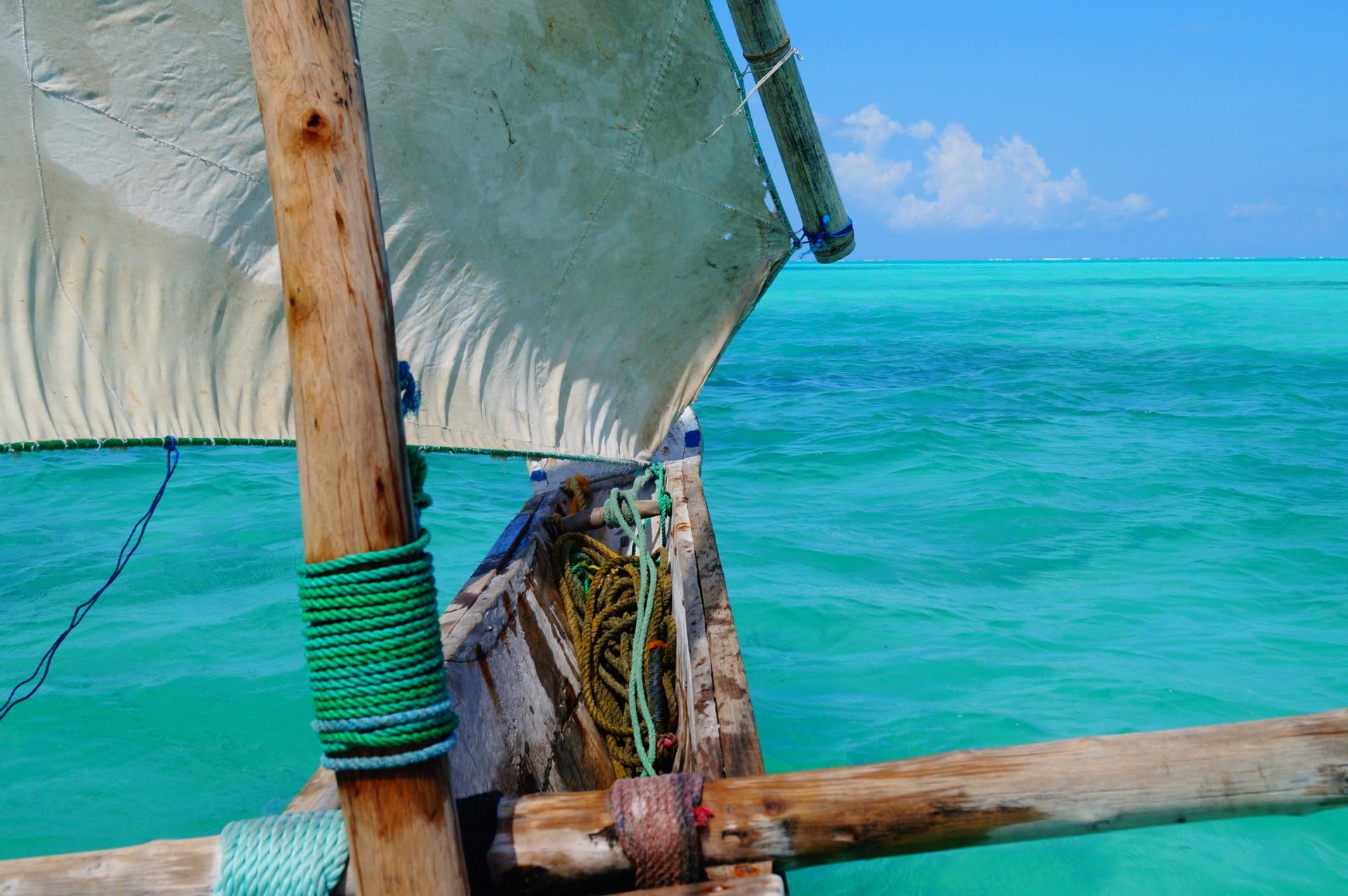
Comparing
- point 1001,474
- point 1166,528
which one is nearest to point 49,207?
point 1166,528

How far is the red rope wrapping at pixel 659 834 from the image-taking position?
5.21 ft

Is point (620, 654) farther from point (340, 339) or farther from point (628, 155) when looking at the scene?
point (340, 339)

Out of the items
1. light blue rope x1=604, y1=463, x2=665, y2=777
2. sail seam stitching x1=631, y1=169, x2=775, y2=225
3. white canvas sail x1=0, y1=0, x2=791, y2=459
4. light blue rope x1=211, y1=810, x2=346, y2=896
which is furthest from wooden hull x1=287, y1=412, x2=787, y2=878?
sail seam stitching x1=631, y1=169, x2=775, y2=225

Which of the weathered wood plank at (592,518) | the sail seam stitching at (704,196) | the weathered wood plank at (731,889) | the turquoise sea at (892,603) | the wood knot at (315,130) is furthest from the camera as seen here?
the turquoise sea at (892,603)

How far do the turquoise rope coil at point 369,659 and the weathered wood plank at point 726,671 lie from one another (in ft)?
2.86

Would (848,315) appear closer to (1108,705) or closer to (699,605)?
(1108,705)

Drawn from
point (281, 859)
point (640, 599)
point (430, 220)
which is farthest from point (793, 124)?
point (281, 859)

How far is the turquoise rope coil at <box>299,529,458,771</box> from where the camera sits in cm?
142

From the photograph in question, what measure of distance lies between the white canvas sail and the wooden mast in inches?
42.0

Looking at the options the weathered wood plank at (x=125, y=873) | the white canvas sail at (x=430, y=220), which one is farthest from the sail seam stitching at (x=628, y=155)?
the weathered wood plank at (x=125, y=873)

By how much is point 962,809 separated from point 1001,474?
30.0 feet

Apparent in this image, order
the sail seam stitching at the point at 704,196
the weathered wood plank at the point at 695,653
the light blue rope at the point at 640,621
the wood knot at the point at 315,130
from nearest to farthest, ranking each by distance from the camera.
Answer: the wood knot at the point at 315,130 < the weathered wood plank at the point at 695,653 < the light blue rope at the point at 640,621 < the sail seam stitching at the point at 704,196

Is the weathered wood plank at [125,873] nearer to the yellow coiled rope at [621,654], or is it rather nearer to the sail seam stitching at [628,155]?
the yellow coiled rope at [621,654]

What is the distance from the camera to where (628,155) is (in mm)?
3135
